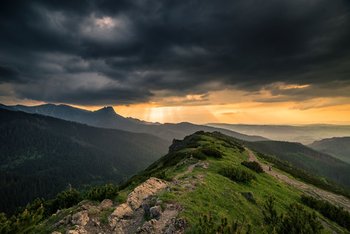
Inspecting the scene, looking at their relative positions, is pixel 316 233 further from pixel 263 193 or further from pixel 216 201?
pixel 263 193

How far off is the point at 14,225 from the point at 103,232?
5759 mm

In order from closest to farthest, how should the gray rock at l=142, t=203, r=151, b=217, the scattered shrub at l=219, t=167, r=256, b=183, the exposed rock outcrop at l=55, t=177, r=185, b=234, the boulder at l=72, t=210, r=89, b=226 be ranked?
the exposed rock outcrop at l=55, t=177, r=185, b=234 → the boulder at l=72, t=210, r=89, b=226 → the gray rock at l=142, t=203, r=151, b=217 → the scattered shrub at l=219, t=167, r=256, b=183

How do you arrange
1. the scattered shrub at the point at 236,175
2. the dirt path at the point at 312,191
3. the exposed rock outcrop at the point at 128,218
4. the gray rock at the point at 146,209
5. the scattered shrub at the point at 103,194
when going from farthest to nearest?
the dirt path at the point at 312,191 < the scattered shrub at the point at 236,175 < the scattered shrub at the point at 103,194 < the gray rock at the point at 146,209 < the exposed rock outcrop at the point at 128,218

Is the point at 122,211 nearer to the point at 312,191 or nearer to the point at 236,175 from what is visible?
the point at 236,175

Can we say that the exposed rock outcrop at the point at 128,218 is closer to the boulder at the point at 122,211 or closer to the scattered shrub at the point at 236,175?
the boulder at the point at 122,211

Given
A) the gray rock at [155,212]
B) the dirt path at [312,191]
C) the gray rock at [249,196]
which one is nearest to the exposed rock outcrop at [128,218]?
the gray rock at [155,212]

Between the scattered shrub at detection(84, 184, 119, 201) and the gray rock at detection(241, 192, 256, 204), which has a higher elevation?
the scattered shrub at detection(84, 184, 119, 201)

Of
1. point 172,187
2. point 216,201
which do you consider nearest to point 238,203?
point 216,201

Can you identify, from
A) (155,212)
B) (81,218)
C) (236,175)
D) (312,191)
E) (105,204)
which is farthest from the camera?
(312,191)

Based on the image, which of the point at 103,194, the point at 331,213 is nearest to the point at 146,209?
the point at 103,194

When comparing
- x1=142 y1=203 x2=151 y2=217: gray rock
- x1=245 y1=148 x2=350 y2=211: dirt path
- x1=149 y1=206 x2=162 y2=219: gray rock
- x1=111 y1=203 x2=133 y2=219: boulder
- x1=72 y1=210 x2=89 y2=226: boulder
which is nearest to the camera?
x1=72 y1=210 x2=89 y2=226: boulder

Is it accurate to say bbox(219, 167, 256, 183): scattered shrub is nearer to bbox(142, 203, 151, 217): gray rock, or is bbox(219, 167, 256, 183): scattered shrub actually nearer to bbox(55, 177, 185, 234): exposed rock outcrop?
bbox(55, 177, 185, 234): exposed rock outcrop

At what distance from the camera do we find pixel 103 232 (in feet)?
51.3

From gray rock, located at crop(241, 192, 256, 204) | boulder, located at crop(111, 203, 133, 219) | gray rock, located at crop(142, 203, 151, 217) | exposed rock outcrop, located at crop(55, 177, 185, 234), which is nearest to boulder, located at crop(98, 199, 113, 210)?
exposed rock outcrop, located at crop(55, 177, 185, 234)
